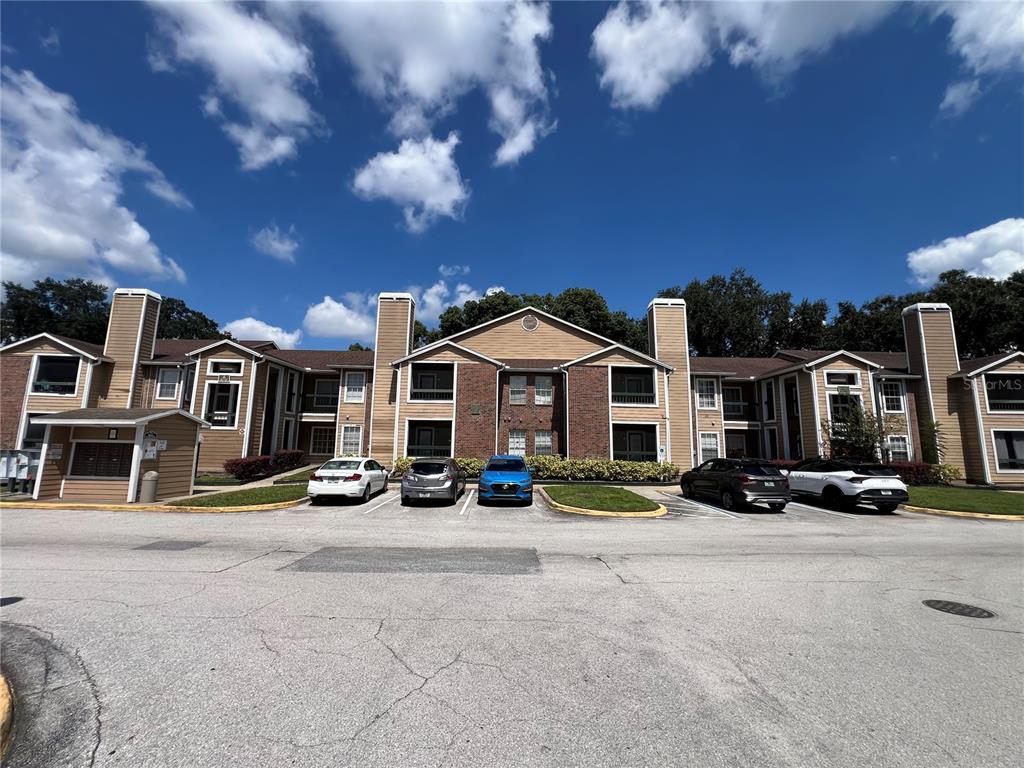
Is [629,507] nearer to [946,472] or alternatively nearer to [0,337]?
[946,472]

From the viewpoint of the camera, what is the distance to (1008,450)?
26641 millimetres

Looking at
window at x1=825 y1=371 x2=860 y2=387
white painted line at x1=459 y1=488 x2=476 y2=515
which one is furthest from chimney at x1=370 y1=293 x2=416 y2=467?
window at x1=825 y1=371 x2=860 y2=387

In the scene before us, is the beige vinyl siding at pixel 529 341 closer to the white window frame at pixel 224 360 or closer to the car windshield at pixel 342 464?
the white window frame at pixel 224 360

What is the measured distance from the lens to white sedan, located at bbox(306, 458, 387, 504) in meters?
15.8

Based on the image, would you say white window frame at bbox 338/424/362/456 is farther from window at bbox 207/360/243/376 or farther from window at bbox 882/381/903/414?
window at bbox 882/381/903/414

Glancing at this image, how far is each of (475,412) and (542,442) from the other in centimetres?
401

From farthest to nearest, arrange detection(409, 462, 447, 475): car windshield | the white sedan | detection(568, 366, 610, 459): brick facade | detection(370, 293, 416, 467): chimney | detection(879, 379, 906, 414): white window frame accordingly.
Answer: detection(879, 379, 906, 414): white window frame < detection(370, 293, 416, 467): chimney < detection(568, 366, 610, 459): brick facade < detection(409, 462, 447, 475): car windshield < the white sedan

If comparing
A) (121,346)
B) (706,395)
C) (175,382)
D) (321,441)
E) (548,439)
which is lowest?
(321,441)

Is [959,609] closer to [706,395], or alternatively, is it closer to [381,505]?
[381,505]

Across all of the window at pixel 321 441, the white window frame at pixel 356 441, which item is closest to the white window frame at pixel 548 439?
the white window frame at pixel 356 441

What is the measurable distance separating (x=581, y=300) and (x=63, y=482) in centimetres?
4323

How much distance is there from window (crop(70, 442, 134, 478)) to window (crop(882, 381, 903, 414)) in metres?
36.5

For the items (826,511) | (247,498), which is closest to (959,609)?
(826,511)

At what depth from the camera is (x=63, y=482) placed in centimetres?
1609
